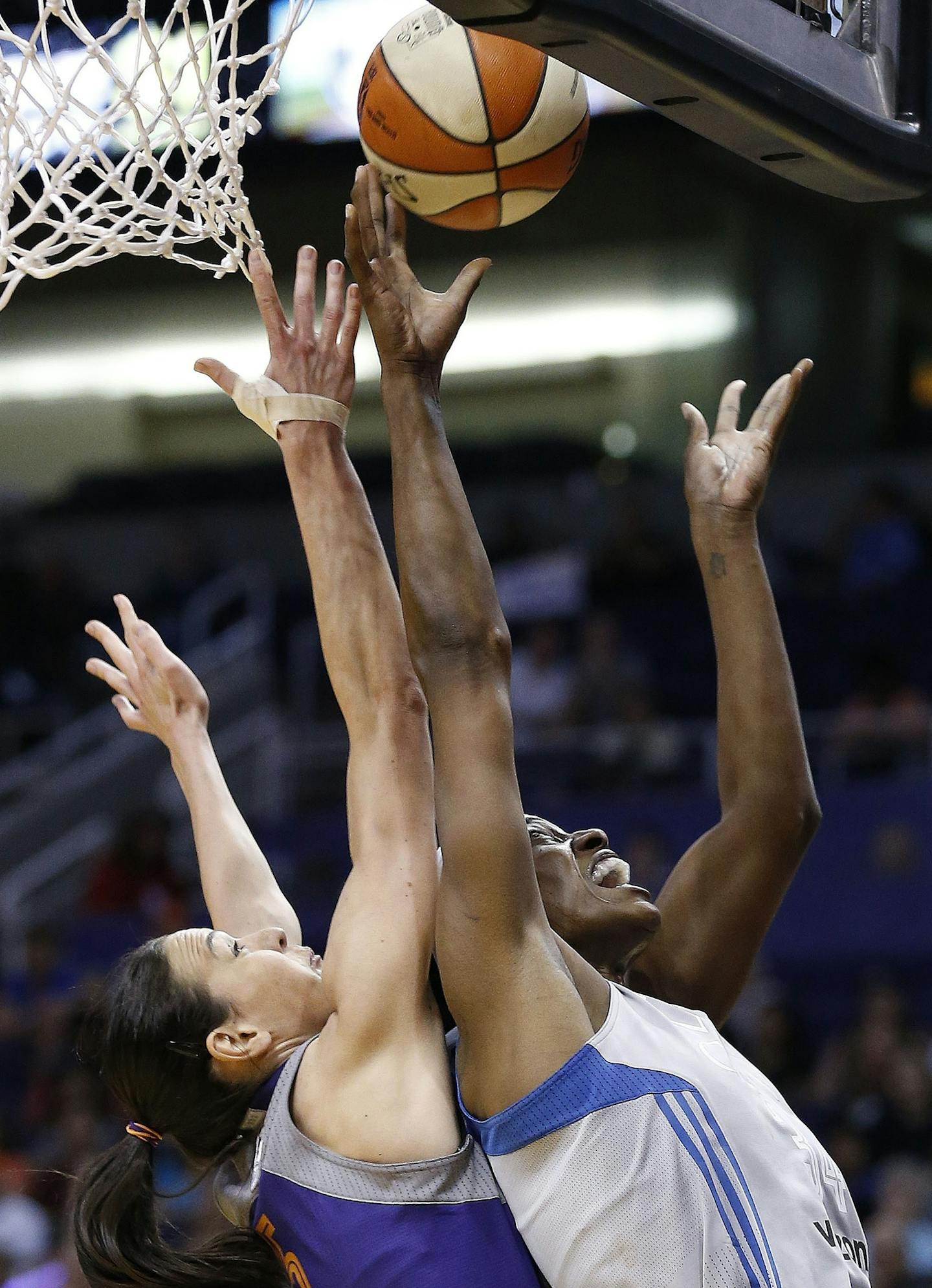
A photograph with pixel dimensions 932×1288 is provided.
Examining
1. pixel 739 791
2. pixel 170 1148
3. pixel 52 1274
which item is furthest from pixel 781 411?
pixel 170 1148

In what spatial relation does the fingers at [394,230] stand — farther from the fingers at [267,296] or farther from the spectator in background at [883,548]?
the spectator in background at [883,548]

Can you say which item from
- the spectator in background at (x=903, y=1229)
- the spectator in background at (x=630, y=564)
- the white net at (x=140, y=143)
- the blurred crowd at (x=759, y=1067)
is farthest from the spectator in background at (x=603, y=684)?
the white net at (x=140, y=143)

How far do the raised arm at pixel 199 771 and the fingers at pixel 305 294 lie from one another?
24.6 inches

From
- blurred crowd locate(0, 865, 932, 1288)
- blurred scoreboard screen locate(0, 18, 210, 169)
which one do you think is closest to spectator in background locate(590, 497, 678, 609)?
blurred crowd locate(0, 865, 932, 1288)

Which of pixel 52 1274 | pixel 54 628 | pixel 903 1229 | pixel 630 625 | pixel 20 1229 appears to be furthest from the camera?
pixel 54 628

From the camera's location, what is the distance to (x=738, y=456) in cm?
287

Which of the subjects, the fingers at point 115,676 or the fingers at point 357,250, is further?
the fingers at point 115,676

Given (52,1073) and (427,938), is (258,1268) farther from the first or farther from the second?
(52,1073)

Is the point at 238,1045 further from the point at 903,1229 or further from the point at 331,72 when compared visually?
the point at 331,72

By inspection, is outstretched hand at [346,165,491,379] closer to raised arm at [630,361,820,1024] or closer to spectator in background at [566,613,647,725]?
raised arm at [630,361,820,1024]

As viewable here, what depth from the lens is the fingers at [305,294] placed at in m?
2.43

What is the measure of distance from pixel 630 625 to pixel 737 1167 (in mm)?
8212

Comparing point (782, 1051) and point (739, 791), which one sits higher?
point (739, 791)

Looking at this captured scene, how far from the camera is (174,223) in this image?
275 cm
